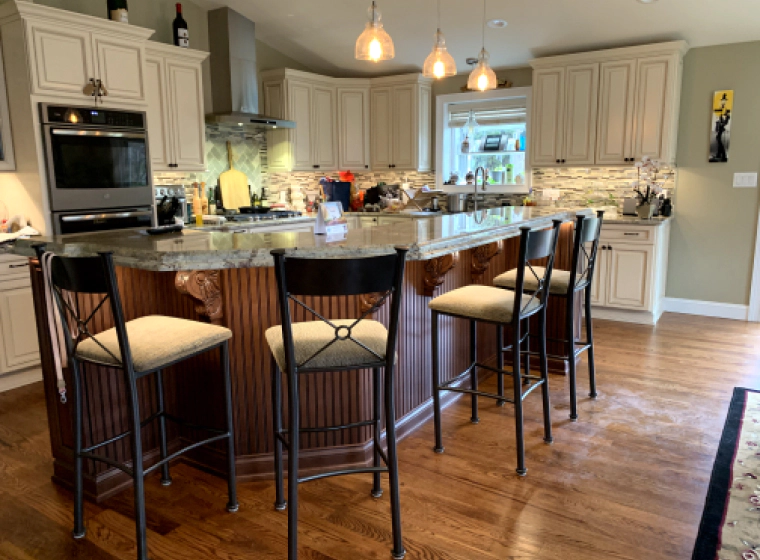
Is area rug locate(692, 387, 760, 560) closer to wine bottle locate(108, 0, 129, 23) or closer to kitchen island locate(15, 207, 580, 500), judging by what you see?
kitchen island locate(15, 207, 580, 500)

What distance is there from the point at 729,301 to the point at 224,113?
191 inches

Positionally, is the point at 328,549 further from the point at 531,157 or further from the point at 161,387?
the point at 531,157

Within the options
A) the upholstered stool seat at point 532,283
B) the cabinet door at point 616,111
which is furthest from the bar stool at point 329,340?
the cabinet door at point 616,111

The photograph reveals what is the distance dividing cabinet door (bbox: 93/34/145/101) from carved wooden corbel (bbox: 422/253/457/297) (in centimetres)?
270

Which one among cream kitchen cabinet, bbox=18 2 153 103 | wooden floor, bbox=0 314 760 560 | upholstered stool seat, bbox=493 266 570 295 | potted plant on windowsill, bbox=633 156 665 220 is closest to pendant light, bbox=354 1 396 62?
upholstered stool seat, bbox=493 266 570 295

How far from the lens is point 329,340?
1874 millimetres

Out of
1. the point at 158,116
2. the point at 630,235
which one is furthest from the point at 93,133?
the point at 630,235

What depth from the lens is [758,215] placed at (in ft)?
15.7

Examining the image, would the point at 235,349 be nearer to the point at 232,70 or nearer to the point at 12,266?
the point at 12,266

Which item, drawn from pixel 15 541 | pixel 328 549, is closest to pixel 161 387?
pixel 15 541

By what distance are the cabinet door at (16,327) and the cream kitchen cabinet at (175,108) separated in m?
1.43

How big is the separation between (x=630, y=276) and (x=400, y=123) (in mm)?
2801

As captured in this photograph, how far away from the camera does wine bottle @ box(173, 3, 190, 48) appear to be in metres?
4.61

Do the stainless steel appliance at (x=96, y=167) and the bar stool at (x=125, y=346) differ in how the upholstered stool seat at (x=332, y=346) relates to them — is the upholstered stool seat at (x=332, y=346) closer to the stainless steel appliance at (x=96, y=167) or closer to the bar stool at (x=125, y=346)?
the bar stool at (x=125, y=346)
